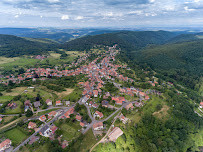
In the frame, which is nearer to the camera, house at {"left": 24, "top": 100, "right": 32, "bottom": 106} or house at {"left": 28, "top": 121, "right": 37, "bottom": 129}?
house at {"left": 28, "top": 121, "right": 37, "bottom": 129}

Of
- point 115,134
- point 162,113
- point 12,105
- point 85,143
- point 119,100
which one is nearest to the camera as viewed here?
point 85,143

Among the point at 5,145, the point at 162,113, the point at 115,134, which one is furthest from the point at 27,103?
the point at 162,113

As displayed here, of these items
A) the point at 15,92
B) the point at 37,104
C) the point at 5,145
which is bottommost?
the point at 5,145

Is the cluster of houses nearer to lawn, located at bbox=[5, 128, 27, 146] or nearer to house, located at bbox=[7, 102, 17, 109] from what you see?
lawn, located at bbox=[5, 128, 27, 146]

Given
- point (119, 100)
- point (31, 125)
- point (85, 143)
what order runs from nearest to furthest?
point (85, 143)
point (31, 125)
point (119, 100)

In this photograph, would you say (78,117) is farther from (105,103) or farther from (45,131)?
(105,103)

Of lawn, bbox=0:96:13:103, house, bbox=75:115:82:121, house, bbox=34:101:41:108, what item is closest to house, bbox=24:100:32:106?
house, bbox=34:101:41:108

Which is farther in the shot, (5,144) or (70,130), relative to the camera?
(70,130)
